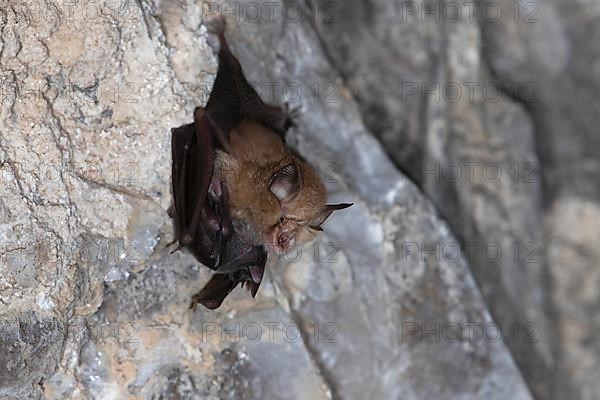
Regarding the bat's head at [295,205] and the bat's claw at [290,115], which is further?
the bat's claw at [290,115]

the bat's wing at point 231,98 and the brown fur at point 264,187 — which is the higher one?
the bat's wing at point 231,98

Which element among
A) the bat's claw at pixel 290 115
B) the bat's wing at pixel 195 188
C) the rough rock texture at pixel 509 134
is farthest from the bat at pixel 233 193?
the rough rock texture at pixel 509 134

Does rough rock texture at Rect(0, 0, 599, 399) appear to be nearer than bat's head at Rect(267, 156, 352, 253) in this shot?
Yes

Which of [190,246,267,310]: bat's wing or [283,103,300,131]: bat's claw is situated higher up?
[283,103,300,131]: bat's claw

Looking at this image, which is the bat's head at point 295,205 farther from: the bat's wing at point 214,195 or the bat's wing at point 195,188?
the bat's wing at point 195,188

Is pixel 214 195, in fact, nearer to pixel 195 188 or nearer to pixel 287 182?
pixel 195 188

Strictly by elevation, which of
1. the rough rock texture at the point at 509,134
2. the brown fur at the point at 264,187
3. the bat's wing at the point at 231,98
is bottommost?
the rough rock texture at the point at 509,134

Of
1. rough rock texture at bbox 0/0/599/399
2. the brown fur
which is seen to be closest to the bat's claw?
rough rock texture at bbox 0/0/599/399

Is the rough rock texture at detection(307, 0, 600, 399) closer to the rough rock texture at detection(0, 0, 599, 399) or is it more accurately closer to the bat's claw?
the rough rock texture at detection(0, 0, 599, 399)

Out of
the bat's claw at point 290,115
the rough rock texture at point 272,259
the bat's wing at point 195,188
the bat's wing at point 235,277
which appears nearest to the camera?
the rough rock texture at point 272,259
